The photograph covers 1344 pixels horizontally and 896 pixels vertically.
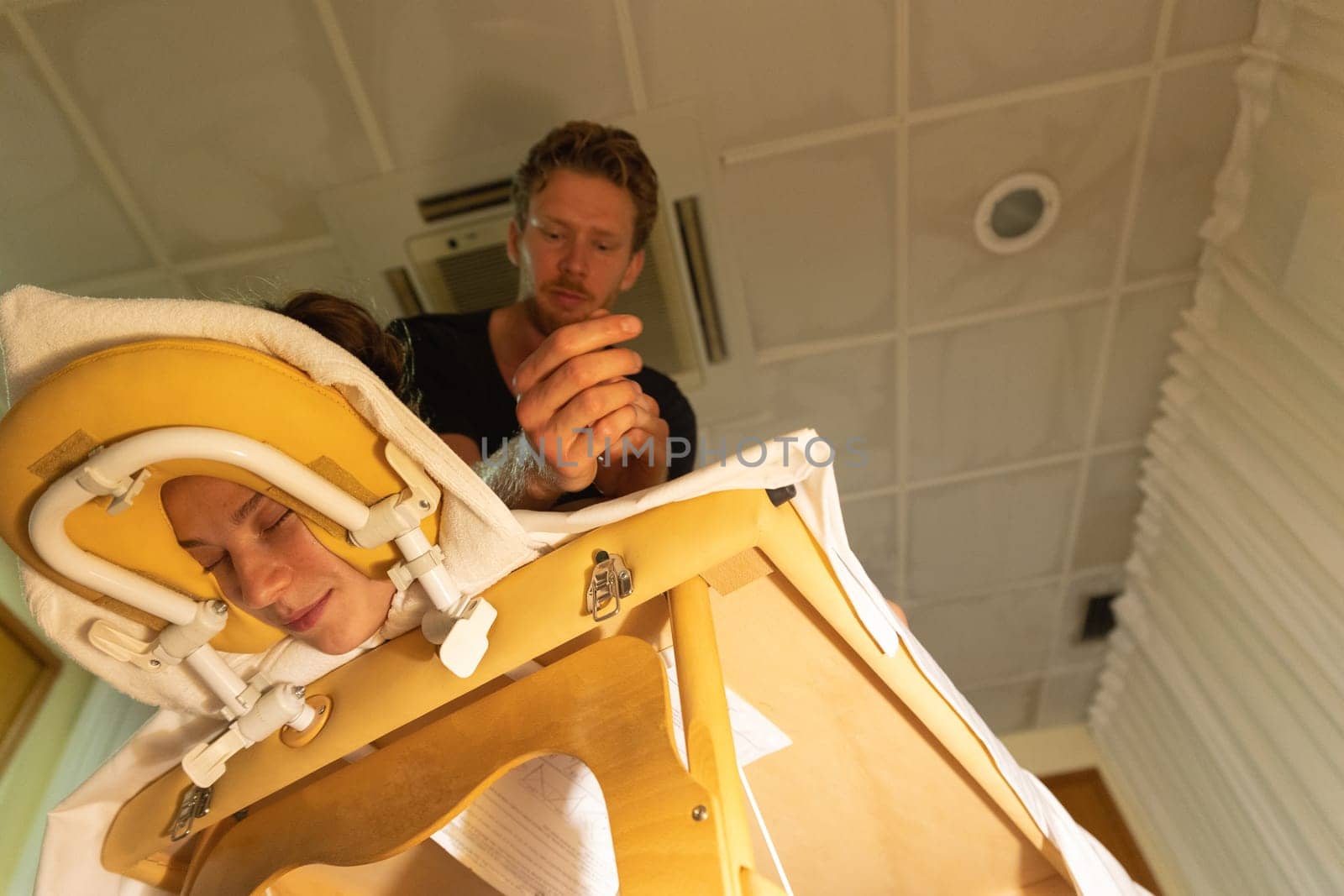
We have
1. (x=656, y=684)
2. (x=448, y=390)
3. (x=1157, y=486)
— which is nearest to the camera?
(x=656, y=684)

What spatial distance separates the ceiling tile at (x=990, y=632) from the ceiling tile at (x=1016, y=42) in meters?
0.98

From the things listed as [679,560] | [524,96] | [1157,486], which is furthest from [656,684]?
[1157,486]

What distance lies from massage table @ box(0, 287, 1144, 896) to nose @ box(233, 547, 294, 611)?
1.5 inches

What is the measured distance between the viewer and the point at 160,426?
18.0 inches

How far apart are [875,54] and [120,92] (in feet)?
3.17

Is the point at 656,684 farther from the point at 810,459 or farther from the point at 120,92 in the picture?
the point at 120,92

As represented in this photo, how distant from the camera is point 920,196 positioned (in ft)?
3.66


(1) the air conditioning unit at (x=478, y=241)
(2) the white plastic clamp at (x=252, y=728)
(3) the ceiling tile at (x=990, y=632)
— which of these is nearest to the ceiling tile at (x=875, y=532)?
(3) the ceiling tile at (x=990, y=632)

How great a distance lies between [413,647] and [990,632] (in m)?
1.42

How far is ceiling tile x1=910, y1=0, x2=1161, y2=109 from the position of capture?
100cm

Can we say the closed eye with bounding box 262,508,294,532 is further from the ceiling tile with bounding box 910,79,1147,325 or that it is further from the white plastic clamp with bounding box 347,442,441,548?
the ceiling tile with bounding box 910,79,1147,325

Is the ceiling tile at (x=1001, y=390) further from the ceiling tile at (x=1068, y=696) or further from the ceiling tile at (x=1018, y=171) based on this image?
the ceiling tile at (x=1068, y=696)

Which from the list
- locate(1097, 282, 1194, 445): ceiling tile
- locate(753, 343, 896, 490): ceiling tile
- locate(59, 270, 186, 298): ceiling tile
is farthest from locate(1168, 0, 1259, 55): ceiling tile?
locate(59, 270, 186, 298): ceiling tile

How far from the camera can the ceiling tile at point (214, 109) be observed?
0.96 metres
